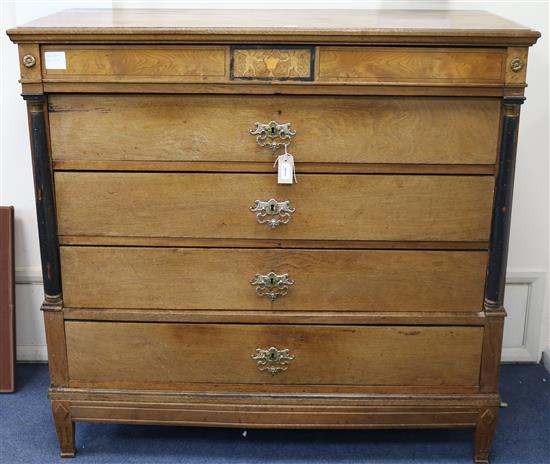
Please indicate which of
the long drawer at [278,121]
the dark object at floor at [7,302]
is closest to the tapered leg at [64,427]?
the dark object at floor at [7,302]

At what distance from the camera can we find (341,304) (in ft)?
7.26

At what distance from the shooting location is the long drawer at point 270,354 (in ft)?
7.33

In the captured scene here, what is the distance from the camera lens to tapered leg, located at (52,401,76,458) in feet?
7.58

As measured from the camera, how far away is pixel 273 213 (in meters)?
2.13

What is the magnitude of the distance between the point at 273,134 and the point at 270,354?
0.63 m

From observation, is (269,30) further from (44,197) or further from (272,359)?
(272,359)

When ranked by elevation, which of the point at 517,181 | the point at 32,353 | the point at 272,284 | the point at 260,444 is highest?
the point at 517,181

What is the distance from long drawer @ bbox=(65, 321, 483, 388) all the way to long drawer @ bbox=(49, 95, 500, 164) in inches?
19.3

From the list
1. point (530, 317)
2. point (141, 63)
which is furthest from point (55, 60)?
point (530, 317)

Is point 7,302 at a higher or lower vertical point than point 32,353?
higher

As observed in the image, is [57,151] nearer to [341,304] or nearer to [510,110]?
[341,304]

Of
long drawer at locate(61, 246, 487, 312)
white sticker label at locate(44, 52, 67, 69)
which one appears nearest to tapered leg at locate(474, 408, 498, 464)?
long drawer at locate(61, 246, 487, 312)

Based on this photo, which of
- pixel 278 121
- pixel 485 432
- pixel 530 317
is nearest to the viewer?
pixel 278 121

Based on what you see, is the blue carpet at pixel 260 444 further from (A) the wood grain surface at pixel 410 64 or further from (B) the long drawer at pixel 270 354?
(A) the wood grain surface at pixel 410 64
